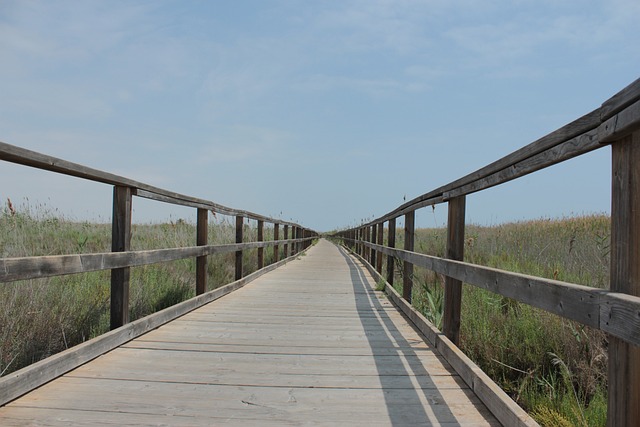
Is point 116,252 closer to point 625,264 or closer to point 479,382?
point 479,382

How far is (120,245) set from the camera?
3.58 metres

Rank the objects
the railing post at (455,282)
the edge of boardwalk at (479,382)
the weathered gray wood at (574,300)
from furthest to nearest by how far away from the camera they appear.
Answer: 1. the railing post at (455,282)
2. the edge of boardwalk at (479,382)
3. the weathered gray wood at (574,300)

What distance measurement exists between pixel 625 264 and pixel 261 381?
2029 millimetres

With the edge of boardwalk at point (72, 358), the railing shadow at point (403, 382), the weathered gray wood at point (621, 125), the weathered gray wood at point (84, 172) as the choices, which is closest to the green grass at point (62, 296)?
the edge of boardwalk at point (72, 358)

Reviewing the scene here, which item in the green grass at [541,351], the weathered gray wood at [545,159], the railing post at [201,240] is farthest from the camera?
the railing post at [201,240]

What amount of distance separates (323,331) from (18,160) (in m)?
2.77

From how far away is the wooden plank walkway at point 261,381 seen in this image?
2.33 metres

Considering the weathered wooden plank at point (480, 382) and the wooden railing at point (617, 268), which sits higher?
the wooden railing at point (617, 268)

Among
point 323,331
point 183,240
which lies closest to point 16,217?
point 183,240

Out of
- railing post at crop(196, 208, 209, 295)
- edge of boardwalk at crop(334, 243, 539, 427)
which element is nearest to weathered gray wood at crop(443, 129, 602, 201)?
edge of boardwalk at crop(334, 243, 539, 427)

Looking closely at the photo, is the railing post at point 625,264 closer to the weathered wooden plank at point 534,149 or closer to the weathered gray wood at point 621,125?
the weathered gray wood at point 621,125

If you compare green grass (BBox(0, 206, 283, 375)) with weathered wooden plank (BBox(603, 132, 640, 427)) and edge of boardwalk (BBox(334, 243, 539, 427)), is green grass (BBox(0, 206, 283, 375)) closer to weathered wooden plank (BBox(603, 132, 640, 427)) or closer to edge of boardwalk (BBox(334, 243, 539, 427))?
edge of boardwalk (BBox(334, 243, 539, 427))

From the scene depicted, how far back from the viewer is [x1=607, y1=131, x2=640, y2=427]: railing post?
59.9 inches

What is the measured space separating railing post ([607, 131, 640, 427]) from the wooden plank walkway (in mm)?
867
